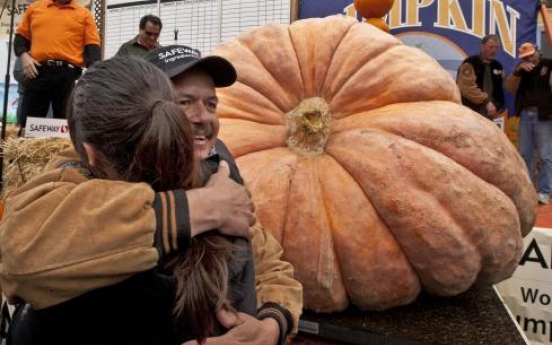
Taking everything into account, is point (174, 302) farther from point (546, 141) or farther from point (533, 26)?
point (533, 26)

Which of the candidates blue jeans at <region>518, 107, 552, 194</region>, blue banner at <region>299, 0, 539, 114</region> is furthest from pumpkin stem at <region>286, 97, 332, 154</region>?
blue banner at <region>299, 0, 539, 114</region>

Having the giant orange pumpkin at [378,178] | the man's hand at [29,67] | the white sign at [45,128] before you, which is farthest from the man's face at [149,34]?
the giant orange pumpkin at [378,178]

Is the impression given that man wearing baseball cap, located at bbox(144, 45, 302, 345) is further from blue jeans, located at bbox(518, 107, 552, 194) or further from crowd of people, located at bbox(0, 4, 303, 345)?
blue jeans, located at bbox(518, 107, 552, 194)

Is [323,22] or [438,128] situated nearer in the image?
[438,128]

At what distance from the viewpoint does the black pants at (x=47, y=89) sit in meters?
3.92

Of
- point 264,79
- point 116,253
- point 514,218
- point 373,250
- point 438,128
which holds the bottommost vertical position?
point 373,250

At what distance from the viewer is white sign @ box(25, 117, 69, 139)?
289 centimetres

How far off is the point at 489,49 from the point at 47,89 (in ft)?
13.4

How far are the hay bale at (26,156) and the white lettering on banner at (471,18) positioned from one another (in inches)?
161

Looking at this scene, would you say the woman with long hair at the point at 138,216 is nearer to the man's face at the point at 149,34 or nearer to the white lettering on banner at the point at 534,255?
the white lettering on banner at the point at 534,255

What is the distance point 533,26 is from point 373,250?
14.5 ft

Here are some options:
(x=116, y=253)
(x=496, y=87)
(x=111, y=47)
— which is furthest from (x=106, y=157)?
(x=111, y=47)

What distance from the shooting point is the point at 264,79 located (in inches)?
71.9

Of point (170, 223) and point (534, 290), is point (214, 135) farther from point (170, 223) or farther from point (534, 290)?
point (534, 290)
